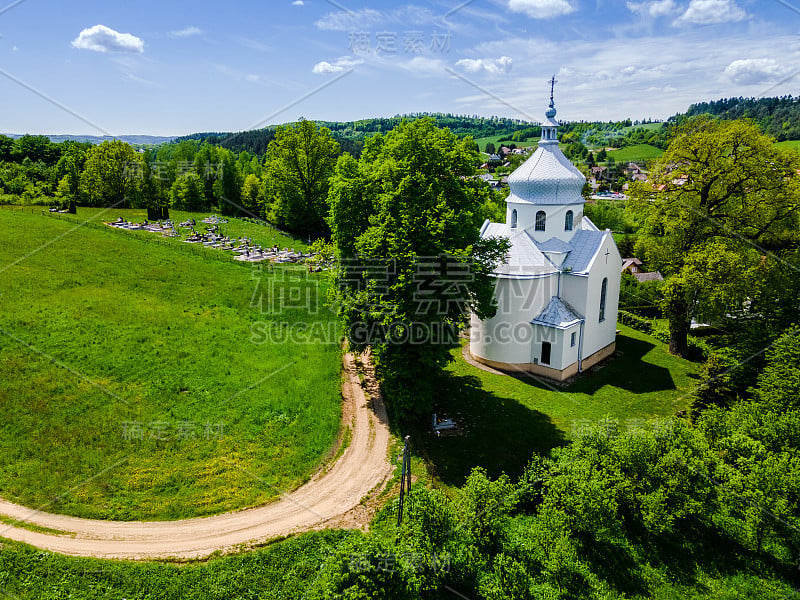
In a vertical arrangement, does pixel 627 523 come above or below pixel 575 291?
below

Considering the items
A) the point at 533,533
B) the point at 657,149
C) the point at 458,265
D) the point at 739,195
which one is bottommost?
the point at 533,533

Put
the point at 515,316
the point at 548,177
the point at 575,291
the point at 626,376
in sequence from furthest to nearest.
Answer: the point at 626,376
the point at 575,291
the point at 548,177
the point at 515,316

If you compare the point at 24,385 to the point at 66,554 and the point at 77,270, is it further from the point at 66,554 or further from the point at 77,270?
the point at 77,270

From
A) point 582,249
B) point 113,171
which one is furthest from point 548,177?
point 113,171

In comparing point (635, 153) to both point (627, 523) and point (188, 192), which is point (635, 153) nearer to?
point (188, 192)

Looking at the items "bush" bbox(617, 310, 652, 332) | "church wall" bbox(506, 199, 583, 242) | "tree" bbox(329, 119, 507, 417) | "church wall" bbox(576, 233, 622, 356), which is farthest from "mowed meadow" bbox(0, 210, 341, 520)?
"bush" bbox(617, 310, 652, 332)

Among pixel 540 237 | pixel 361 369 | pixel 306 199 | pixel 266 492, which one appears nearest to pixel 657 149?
pixel 306 199
